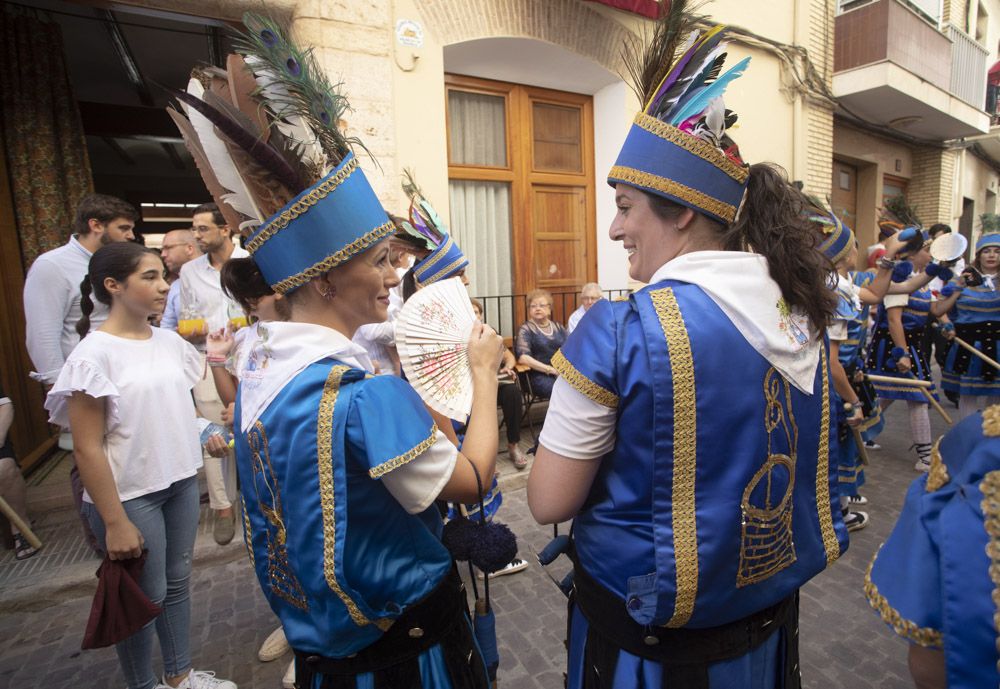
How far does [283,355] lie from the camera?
129cm

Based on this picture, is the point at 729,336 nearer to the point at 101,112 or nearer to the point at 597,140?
the point at 597,140

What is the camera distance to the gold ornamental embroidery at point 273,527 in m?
1.29

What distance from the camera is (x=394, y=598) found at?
1.30 metres

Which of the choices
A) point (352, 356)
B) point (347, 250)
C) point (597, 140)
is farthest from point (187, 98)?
point (597, 140)

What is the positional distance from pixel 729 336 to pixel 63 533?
5.05 m

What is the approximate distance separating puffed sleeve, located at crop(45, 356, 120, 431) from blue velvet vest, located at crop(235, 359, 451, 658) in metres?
1.24

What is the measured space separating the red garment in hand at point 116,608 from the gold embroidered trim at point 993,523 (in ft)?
8.67

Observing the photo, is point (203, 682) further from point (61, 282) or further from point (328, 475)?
point (61, 282)

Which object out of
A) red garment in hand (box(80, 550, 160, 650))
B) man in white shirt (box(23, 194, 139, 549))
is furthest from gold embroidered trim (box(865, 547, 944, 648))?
man in white shirt (box(23, 194, 139, 549))

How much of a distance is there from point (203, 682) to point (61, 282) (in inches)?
106

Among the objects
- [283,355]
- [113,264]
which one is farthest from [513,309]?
[283,355]

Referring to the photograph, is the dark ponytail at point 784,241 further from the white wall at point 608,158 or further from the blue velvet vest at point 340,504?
the white wall at point 608,158

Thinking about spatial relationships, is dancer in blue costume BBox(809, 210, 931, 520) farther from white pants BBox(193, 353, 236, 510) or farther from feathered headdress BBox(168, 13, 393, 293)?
white pants BBox(193, 353, 236, 510)

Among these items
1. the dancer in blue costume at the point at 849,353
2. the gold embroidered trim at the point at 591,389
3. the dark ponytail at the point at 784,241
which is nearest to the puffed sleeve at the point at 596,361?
the gold embroidered trim at the point at 591,389
